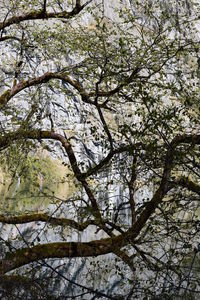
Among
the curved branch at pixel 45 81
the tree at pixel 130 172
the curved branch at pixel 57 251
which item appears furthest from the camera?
the curved branch at pixel 45 81

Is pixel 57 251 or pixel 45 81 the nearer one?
pixel 57 251

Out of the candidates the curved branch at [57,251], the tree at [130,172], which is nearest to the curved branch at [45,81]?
the tree at [130,172]

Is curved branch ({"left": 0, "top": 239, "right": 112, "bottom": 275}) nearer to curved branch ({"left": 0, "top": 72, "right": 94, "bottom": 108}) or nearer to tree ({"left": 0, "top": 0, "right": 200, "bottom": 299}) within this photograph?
tree ({"left": 0, "top": 0, "right": 200, "bottom": 299})

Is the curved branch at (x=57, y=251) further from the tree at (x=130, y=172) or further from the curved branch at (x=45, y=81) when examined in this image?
the curved branch at (x=45, y=81)

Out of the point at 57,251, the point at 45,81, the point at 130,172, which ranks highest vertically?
the point at 45,81

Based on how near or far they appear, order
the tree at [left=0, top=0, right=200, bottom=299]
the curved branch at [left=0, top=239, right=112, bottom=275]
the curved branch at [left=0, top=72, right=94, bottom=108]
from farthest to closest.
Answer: the curved branch at [left=0, top=72, right=94, bottom=108] → the curved branch at [left=0, top=239, right=112, bottom=275] → the tree at [left=0, top=0, right=200, bottom=299]

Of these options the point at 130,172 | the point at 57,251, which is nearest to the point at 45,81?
the point at 130,172

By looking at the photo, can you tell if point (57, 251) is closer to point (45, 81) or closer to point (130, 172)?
point (130, 172)

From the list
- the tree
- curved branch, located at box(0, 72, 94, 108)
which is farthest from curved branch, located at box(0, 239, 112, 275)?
curved branch, located at box(0, 72, 94, 108)

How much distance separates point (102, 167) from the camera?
514 centimetres

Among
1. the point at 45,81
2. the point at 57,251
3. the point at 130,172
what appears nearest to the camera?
the point at 57,251

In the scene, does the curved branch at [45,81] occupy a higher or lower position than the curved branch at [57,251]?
higher

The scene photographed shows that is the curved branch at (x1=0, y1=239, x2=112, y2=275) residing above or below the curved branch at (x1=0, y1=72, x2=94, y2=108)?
below

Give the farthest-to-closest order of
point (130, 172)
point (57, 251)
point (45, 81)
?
point (45, 81) → point (130, 172) → point (57, 251)
